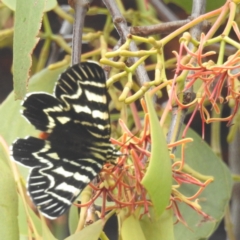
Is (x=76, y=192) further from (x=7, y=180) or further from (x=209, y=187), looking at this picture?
(x=209, y=187)

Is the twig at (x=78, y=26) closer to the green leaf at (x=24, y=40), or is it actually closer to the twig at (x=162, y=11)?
the green leaf at (x=24, y=40)

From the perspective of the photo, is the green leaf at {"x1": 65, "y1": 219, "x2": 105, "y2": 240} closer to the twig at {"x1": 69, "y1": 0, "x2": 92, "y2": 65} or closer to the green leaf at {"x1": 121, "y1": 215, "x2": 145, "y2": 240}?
the green leaf at {"x1": 121, "y1": 215, "x2": 145, "y2": 240}

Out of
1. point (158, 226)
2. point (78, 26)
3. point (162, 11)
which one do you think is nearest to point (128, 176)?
point (158, 226)

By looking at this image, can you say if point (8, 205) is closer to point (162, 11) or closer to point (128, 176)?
point (128, 176)

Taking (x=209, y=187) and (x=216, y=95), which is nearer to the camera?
(x=216, y=95)

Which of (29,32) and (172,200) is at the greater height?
(29,32)

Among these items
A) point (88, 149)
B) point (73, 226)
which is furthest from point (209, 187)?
point (88, 149)

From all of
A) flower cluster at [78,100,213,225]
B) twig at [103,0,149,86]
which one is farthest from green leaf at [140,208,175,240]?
twig at [103,0,149,86]

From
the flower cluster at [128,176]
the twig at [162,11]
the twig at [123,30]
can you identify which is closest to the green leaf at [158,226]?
the flower cluster at [128,176]
